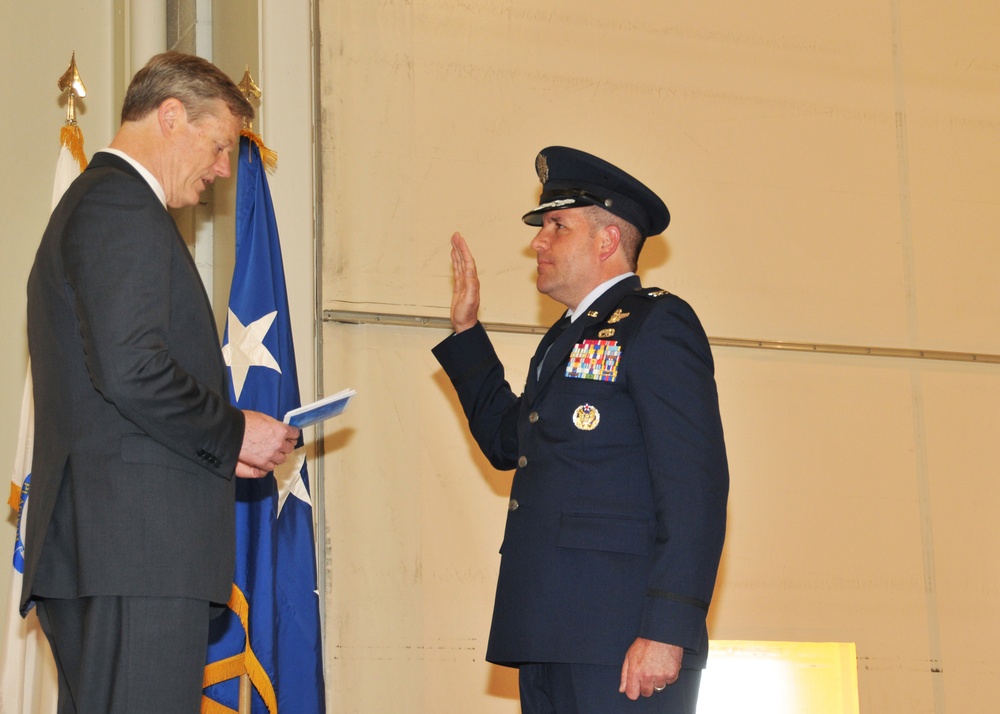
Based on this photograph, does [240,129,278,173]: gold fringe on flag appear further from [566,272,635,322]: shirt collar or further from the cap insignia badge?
[566,272,635,322]: shirt collar

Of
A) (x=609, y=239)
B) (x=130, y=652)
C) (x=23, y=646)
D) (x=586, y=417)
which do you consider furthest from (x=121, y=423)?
(x=23, y=646)

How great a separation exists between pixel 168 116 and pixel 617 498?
1.20 metres

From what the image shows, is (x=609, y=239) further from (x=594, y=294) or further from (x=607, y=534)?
(x=607, y=534)

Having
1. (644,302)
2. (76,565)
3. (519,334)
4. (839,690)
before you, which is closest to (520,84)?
(519,334)

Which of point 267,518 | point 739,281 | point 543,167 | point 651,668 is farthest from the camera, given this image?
point 739,281

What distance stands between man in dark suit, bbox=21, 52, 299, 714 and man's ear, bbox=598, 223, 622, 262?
1044 mm

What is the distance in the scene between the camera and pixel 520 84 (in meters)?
4.32

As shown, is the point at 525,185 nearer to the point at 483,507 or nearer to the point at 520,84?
the point at 520,84

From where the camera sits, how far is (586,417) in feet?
8.50

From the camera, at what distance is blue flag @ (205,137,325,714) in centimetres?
339

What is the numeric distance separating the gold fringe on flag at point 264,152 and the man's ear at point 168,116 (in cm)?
125

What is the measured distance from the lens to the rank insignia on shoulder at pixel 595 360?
261cm

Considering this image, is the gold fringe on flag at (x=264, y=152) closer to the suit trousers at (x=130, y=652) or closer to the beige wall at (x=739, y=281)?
the beige wall at (x=739, y=281)

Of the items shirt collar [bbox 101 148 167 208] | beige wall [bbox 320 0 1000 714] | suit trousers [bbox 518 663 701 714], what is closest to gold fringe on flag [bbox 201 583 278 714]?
beige wall [bbox 320 0 1000 714]
